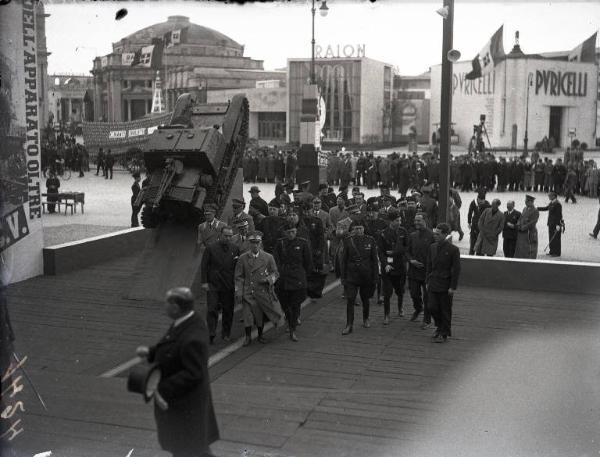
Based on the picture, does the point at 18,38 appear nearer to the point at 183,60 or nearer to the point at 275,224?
the point at 275,224

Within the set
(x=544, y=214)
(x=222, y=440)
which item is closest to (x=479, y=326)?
(x=222, y=440)

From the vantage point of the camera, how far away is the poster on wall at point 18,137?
12.1 m

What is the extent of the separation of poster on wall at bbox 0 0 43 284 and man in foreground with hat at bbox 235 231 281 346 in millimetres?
3784

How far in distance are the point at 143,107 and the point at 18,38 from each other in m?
56.4

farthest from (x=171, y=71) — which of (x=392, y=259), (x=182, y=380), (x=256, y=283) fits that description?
(x=182, y=380)

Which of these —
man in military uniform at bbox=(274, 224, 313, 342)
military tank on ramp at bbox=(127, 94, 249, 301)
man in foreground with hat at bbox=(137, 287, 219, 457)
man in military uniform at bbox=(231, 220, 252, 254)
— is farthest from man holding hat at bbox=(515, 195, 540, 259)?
man in foreground with hat at bbox=(137, 287, 219, 457)

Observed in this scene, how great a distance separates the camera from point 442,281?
410 inches

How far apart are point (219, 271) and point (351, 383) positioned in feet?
8.45

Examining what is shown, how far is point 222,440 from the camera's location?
687 centimetres

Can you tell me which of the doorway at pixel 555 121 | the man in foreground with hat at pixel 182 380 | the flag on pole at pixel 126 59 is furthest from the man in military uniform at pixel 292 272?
the flag on pole at pixel 126 59

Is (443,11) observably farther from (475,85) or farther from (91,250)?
(475,85)

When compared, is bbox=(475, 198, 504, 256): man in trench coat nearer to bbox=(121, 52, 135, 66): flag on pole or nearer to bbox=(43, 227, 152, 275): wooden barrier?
bbox=(43, 227, 152, 275): wooden barrier

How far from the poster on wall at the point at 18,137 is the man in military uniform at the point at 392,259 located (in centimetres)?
556

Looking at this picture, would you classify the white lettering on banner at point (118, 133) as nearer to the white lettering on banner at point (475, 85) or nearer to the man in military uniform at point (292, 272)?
the white lettering on banner at point (475, 85)
